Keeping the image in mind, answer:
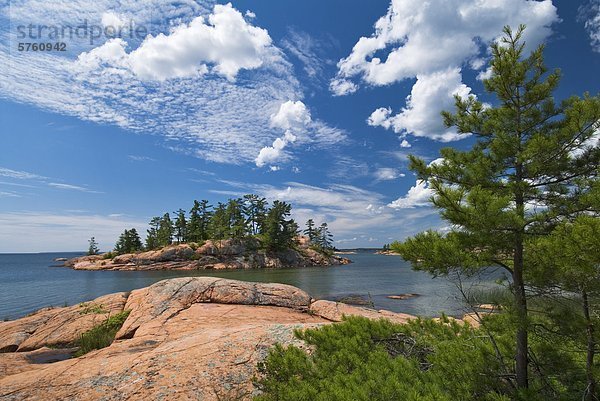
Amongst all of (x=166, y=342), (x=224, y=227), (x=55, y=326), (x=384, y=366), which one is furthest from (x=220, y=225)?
(x=384, y=366)

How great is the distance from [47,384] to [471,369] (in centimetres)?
769

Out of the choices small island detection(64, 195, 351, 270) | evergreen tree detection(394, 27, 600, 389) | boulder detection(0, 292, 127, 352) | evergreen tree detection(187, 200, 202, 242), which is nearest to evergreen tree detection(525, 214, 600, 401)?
evergreen tree detection(394, 27, 600, 389)

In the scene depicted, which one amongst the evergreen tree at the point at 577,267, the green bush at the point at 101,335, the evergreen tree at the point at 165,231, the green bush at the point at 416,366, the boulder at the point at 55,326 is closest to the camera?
the evergreen tree at the point at 577,267

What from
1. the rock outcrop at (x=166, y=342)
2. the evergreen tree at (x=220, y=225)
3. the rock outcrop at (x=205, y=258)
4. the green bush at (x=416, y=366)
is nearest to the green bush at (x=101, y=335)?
the rock outcrop at (x=166, y=342)

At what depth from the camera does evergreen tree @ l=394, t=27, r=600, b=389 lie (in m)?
4.73

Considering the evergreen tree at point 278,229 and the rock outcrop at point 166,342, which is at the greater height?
the evergreen tree at point 278,229

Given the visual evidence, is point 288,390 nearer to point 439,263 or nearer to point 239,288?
point 439,263

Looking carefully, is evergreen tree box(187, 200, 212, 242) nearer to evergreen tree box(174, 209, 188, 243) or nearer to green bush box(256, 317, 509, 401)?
evergreen tree box(174, 209, 188, 243)

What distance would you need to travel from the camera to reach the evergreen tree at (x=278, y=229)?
68269mm

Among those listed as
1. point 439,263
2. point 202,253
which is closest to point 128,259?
point 202,253

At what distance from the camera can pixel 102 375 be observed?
5.99 meters

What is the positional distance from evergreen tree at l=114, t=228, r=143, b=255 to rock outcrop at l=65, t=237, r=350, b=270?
5983mm

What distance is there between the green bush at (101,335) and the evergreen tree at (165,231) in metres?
69.1

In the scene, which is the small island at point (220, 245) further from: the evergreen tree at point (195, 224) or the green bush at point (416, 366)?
the green bush at point (416, 366)
